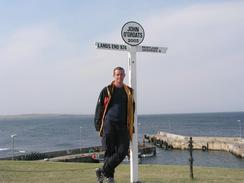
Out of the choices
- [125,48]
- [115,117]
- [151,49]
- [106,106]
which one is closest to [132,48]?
[125,48]

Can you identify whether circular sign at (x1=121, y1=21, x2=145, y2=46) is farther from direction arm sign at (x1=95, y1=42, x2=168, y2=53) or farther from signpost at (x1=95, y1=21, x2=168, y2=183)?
direction arm sign at (x1=95, y1=42, x2=168, y2=53)

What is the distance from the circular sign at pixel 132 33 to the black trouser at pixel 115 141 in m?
A: 1.69

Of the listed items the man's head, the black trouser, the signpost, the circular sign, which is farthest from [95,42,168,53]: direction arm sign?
the black trouser

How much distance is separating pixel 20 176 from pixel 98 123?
3.91 meters

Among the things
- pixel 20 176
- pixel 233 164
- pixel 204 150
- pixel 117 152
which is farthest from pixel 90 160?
pixel 117 152

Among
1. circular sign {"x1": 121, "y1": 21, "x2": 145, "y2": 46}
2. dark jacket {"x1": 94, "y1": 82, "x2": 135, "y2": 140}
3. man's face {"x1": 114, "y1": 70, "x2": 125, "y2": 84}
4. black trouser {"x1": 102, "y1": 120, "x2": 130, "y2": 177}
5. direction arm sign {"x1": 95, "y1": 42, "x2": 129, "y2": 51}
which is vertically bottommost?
black trouser {"x1": 102, "y1": 120, "x2": 130, "y2": 177}

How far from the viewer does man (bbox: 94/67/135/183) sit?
7.67m

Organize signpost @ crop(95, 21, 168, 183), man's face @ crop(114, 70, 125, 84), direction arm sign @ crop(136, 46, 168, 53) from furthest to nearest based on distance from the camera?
direction arm sign @ crop(136, 46, 168, 53) → signpost @ crop(95, 21, 168, 183) → man's face @ crop(114, 70, 125, 84)

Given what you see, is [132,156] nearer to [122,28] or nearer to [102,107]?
[102,107]

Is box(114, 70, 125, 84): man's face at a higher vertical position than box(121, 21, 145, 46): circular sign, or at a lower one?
lower

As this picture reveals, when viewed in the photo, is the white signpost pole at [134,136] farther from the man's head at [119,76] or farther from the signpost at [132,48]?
the man's head at [119,76]

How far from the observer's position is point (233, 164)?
196 ft

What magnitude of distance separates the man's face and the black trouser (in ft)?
2.17

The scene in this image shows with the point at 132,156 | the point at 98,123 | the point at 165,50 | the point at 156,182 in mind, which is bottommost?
the point at 156,182
